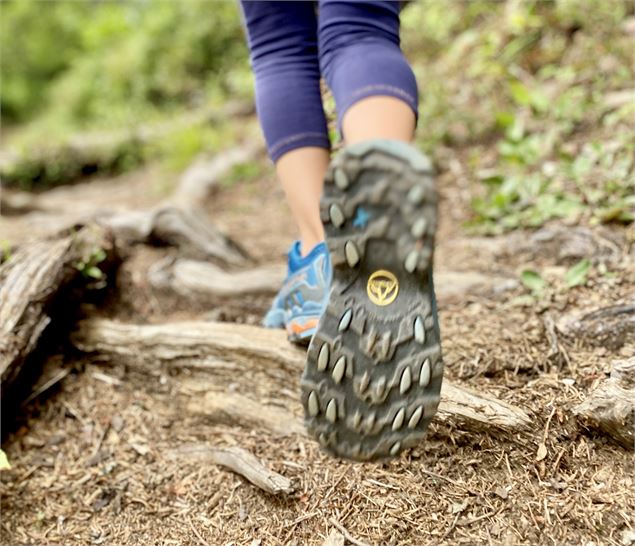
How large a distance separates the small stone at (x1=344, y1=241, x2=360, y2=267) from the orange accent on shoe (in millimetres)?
346

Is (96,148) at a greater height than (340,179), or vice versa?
(340,179)

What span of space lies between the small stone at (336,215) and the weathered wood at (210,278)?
36.0 inches

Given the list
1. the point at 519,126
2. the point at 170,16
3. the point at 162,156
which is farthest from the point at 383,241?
the point at 170,16

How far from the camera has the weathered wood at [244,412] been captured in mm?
1386

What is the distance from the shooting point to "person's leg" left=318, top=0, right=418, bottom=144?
1054 millimetres

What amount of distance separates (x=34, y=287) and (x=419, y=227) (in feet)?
3.71

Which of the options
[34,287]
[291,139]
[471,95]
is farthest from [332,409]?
[471,95]

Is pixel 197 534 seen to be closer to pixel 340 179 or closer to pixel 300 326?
pixel 300 326

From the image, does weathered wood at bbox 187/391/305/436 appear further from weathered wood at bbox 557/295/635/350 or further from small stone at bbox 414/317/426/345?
weathered wood at bbox 557/295/635/350

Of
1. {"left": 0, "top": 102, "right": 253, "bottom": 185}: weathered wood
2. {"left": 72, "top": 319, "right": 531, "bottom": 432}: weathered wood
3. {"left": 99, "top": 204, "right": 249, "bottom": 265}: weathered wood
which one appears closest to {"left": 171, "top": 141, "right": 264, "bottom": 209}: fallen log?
Result: {"left": 0, "top": 102, "right": 253, "bottom": 185}: weathered wood

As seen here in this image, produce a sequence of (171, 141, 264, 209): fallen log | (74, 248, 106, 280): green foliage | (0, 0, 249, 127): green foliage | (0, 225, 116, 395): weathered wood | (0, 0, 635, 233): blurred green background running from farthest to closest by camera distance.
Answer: (0, 0, 249, 127): green foliage < (171, 141, 264, 209): fallen log < (0, 0, 635, 233): blurred green background < (74, 248, 106, 280): green foliage < (0, 225, 116, 395): weathered wood

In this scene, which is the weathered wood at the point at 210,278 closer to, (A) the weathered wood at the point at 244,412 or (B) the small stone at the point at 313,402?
(A) the weathered wood at the point at 244,412

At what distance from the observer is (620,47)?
8.85ft

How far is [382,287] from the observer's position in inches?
39.4
